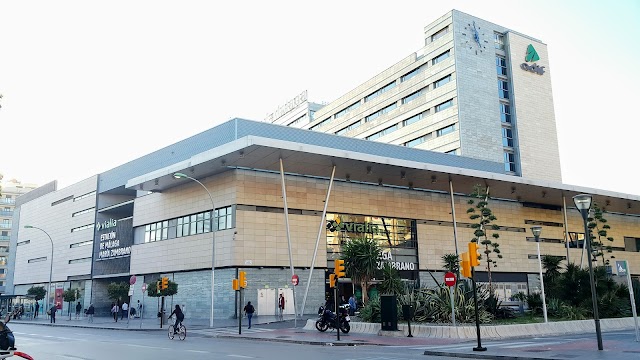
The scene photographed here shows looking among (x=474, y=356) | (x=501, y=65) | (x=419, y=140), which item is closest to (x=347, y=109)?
(x=419, y=140)

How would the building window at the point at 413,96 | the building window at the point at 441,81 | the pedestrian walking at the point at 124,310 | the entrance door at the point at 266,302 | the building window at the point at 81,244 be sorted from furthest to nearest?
the building window at the point at 413,96, the building window at the point at 441,81, the building window at the point at 81,244, the pedestrian walking at the point at 124,310, the entrance door at the point at 266,302

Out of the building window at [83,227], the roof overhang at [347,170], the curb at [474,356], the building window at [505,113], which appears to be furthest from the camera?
the building window at [505,113]

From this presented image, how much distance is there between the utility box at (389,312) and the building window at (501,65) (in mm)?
65214

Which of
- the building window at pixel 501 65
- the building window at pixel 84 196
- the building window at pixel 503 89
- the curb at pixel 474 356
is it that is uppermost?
the building window at pixel 501 65

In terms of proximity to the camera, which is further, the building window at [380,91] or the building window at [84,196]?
the building window at [380,91]

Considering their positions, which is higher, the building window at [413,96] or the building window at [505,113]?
the building window at [413,96]

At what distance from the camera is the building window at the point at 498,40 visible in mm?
81312

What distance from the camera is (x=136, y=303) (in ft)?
172

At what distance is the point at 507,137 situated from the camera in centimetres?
7944

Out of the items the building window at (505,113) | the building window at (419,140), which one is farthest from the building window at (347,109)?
the building window at (505,113)

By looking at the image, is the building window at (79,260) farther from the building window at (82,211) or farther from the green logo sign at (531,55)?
the green logo sign at (531,55)

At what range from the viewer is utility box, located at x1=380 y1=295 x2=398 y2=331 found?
2416 cm

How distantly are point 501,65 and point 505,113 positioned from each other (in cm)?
773

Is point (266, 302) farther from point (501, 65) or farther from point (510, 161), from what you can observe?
point (501, 65)
